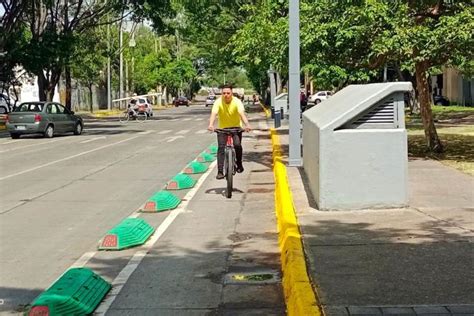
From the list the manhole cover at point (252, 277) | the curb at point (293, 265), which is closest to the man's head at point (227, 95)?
the curb at point (293, 265)

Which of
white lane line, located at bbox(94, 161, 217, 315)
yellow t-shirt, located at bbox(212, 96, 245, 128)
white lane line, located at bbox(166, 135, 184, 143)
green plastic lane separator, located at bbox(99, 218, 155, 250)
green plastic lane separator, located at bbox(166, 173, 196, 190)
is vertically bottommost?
white lane line, located at bbox(94, 161, 217, 315)

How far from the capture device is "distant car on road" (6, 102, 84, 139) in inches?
1075

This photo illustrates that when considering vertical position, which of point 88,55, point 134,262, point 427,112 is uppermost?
point 88,55

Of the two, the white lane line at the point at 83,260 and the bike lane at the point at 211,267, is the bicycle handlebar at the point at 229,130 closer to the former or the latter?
the bike lane at the point at 211,267

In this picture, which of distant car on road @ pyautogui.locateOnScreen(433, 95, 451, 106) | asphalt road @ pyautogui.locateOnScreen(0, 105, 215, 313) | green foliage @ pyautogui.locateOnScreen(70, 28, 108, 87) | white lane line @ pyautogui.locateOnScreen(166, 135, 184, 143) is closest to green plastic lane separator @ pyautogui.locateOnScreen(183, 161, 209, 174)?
asphalt road @ pyautogui.locateOnScreen(0, 105, 215, 313)

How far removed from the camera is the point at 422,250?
6695 mm

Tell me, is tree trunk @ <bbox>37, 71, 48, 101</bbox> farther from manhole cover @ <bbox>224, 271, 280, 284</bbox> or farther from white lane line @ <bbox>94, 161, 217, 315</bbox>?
manhole cover @ <bbox>224, 271, 280, 284</bbox>

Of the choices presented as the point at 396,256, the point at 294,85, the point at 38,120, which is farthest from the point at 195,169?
the point at 38,120

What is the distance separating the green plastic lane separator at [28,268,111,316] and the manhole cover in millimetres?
1154

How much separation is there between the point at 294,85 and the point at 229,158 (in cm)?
366

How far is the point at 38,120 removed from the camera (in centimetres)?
2742

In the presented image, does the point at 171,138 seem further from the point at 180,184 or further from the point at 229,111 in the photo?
the point at 229,111

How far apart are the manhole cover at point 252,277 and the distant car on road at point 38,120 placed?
2239 centimetres

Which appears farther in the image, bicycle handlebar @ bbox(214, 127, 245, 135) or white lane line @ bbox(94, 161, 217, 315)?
bicycle handlebar @ bbox(214, 127, 245, 135)
